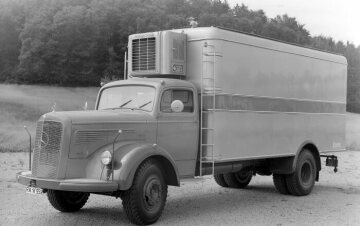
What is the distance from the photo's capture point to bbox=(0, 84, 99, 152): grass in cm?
3253

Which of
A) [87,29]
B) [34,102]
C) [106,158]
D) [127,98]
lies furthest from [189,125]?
[34,102]

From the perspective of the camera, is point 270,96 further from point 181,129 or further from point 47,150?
point 47,150

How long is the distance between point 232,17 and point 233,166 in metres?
18.2

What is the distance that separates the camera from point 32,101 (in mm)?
36062

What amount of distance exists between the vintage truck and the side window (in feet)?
0.06

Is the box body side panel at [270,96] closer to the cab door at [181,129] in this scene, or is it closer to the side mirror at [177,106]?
the cab door at [181,129]

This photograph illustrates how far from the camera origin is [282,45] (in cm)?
1146

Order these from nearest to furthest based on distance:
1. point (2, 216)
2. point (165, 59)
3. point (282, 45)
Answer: point (2, 216) → point (165, 59) → point (282, 45)

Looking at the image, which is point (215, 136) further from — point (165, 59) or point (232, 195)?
point (232, 195)

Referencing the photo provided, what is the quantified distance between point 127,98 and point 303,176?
531cm

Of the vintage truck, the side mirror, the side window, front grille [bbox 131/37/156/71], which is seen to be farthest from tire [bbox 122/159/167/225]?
front grille [bbox 131/37/156/71]

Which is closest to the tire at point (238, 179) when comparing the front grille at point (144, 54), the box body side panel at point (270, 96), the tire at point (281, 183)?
the tire at point (281, 183)

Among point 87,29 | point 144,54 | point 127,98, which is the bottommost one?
point 127,98

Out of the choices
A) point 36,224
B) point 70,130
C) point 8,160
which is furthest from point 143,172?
point 8,160
